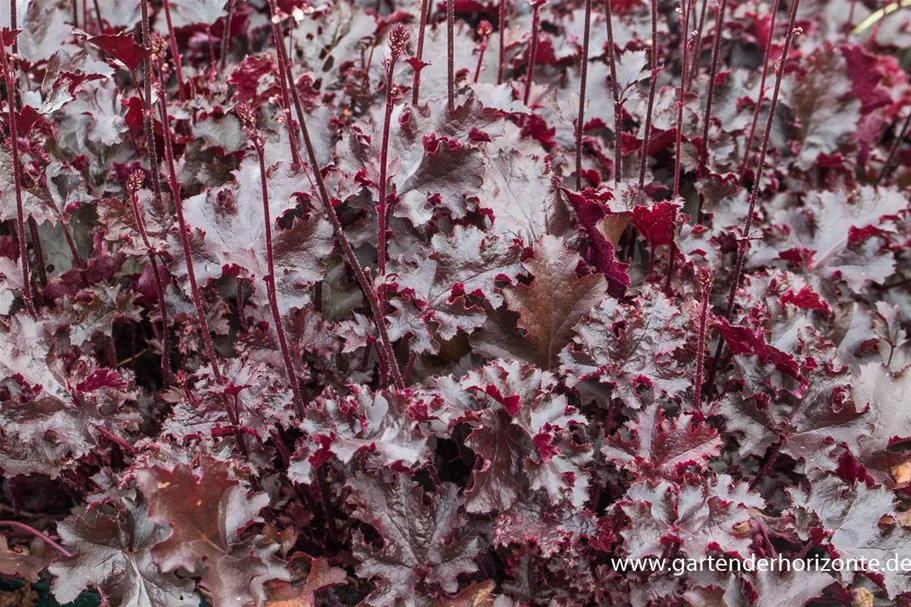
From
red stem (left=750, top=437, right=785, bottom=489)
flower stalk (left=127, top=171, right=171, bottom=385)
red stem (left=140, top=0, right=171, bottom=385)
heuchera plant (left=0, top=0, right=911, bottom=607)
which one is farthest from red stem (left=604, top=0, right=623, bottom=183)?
flower stalk (left=127, top=171, right=171, bottom=385)

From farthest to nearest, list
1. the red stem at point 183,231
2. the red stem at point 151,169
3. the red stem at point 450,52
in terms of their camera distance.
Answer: the red stem at point 450,52, the red stem at point 151,169, the red stem at point 183,231

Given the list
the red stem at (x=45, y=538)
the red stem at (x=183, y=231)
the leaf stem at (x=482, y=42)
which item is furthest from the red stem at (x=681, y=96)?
the red stem at (x=45, y=538)

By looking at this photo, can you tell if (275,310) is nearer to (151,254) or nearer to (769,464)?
(151,254)

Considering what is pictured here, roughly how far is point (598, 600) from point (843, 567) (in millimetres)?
547

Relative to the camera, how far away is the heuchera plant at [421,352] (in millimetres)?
1668

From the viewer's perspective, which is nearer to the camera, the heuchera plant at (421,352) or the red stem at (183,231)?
the red stem at (183,231)

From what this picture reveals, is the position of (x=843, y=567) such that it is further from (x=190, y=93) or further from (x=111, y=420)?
(x=190, y=93)

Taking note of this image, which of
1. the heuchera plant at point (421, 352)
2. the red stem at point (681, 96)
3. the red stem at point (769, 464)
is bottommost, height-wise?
the red stem at point (769, 464)

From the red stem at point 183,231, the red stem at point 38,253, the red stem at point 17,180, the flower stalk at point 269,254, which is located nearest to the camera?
the flower stalk at point 269,254

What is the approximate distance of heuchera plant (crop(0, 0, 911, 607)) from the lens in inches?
65.7

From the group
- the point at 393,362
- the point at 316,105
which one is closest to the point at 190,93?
the point at 316,105

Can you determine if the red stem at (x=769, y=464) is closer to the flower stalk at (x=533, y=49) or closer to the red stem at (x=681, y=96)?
the red stem at (x=681, y=96)

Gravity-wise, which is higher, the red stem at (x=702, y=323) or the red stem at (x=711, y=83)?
the red stem at (x=711, y=83)

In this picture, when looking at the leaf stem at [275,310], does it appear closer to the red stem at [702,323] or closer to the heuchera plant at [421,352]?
the heuchera plant at [421,352]
